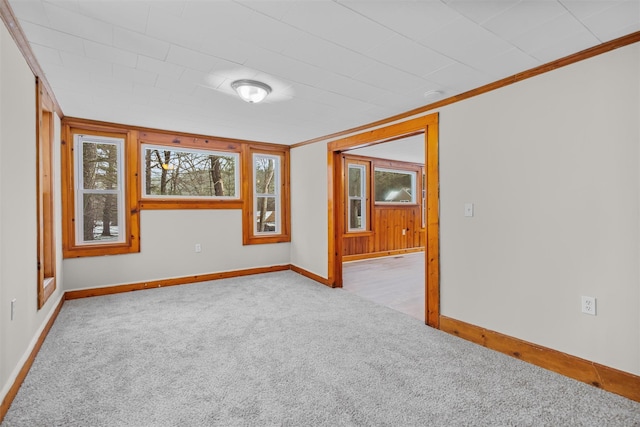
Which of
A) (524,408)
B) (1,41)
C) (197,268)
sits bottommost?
(524,408)

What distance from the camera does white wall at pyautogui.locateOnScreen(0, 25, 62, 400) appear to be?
1723mm

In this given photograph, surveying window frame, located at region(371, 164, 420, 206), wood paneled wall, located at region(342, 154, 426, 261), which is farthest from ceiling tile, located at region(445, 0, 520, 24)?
window frame, located at region(371, 164, 420, 206)

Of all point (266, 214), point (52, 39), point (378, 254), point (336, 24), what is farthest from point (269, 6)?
point (378, 254)

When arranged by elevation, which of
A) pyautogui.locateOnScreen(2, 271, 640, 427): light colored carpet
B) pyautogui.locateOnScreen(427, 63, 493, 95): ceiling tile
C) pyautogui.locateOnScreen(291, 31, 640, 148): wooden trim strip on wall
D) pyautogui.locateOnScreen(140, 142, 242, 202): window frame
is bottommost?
pyautogui.locateOnScreen(2, 271, 640, 427): light colored carpet

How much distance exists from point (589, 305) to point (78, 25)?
369cm

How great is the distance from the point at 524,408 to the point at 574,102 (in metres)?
2.01

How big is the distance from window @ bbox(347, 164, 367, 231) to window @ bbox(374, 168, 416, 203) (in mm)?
430

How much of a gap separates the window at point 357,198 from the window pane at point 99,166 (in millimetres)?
4451

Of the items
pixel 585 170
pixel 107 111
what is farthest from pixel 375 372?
pixel 107 111

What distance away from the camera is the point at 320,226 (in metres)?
4.70

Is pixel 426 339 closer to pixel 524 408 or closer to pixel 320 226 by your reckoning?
pixel 524 408

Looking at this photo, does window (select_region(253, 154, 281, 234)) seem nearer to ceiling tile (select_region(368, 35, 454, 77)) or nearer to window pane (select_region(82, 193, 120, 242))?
window pane (select_region(82, 193, 120, 242))

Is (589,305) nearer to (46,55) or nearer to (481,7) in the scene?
(481,7)

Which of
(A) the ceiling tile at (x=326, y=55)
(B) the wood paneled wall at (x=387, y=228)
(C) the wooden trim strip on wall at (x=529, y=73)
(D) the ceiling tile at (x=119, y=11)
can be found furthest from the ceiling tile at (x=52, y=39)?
(B) the wood paneled wall at (x=387, y=228)
